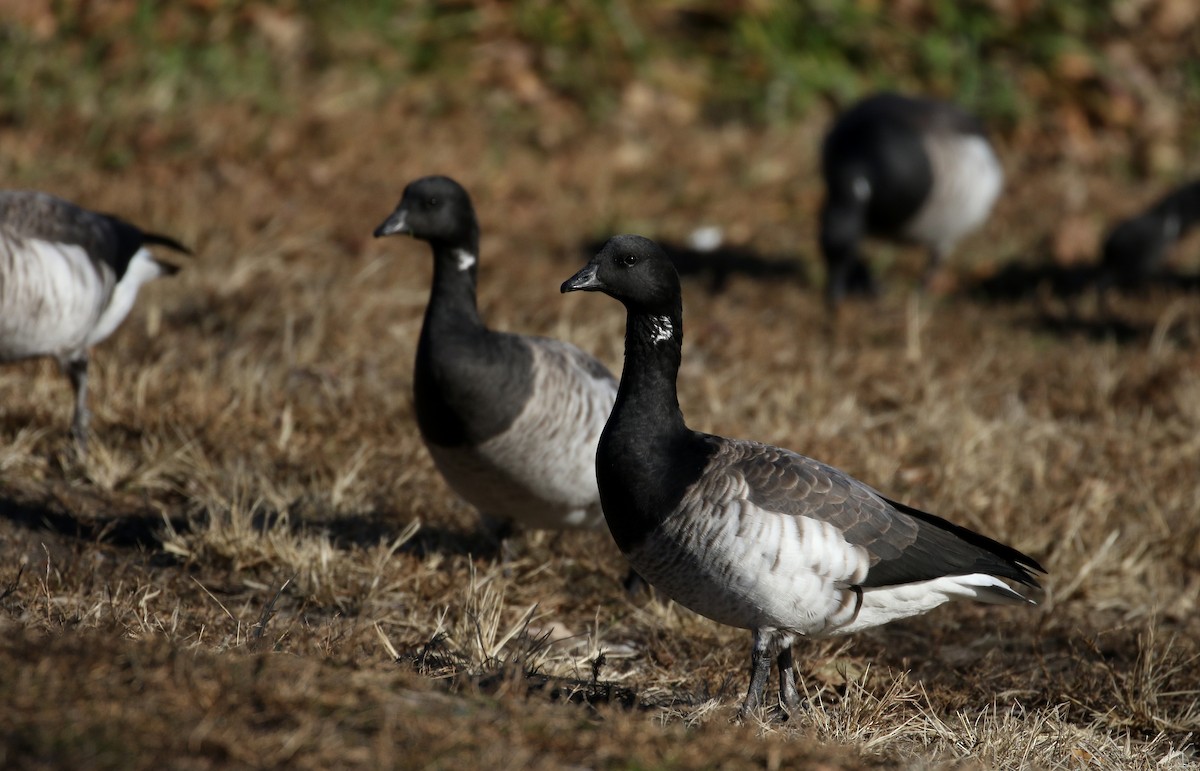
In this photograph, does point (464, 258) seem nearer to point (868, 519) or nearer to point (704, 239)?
point (868, 519)

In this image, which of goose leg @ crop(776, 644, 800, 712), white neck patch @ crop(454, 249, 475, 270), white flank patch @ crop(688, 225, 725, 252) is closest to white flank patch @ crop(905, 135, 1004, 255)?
white flank patch @ crop(688, 225, 725, 252)

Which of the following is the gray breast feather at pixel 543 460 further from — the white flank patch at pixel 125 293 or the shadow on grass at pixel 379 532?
the white flank patch at pixel 125 293

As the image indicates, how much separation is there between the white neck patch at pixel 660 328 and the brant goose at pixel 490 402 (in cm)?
97

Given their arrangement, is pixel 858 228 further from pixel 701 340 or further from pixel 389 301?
pixel 389 301

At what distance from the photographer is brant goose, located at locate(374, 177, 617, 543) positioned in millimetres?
5340

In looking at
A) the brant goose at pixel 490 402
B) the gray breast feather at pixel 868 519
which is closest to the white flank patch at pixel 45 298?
the brant goose at pixel 490 402

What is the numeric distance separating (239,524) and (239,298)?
2.94 metres

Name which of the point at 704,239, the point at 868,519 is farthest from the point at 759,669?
the point at 704,239

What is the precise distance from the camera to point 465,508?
21.1ft

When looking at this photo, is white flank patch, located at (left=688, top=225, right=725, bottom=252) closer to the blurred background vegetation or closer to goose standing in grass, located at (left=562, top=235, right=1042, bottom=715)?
the blurred background vegetation

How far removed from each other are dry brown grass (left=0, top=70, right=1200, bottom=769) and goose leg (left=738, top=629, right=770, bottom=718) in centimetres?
26

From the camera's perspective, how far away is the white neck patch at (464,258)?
229 inches

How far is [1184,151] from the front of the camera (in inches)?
522

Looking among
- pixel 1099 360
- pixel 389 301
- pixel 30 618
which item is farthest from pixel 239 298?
pixel 1099 360
